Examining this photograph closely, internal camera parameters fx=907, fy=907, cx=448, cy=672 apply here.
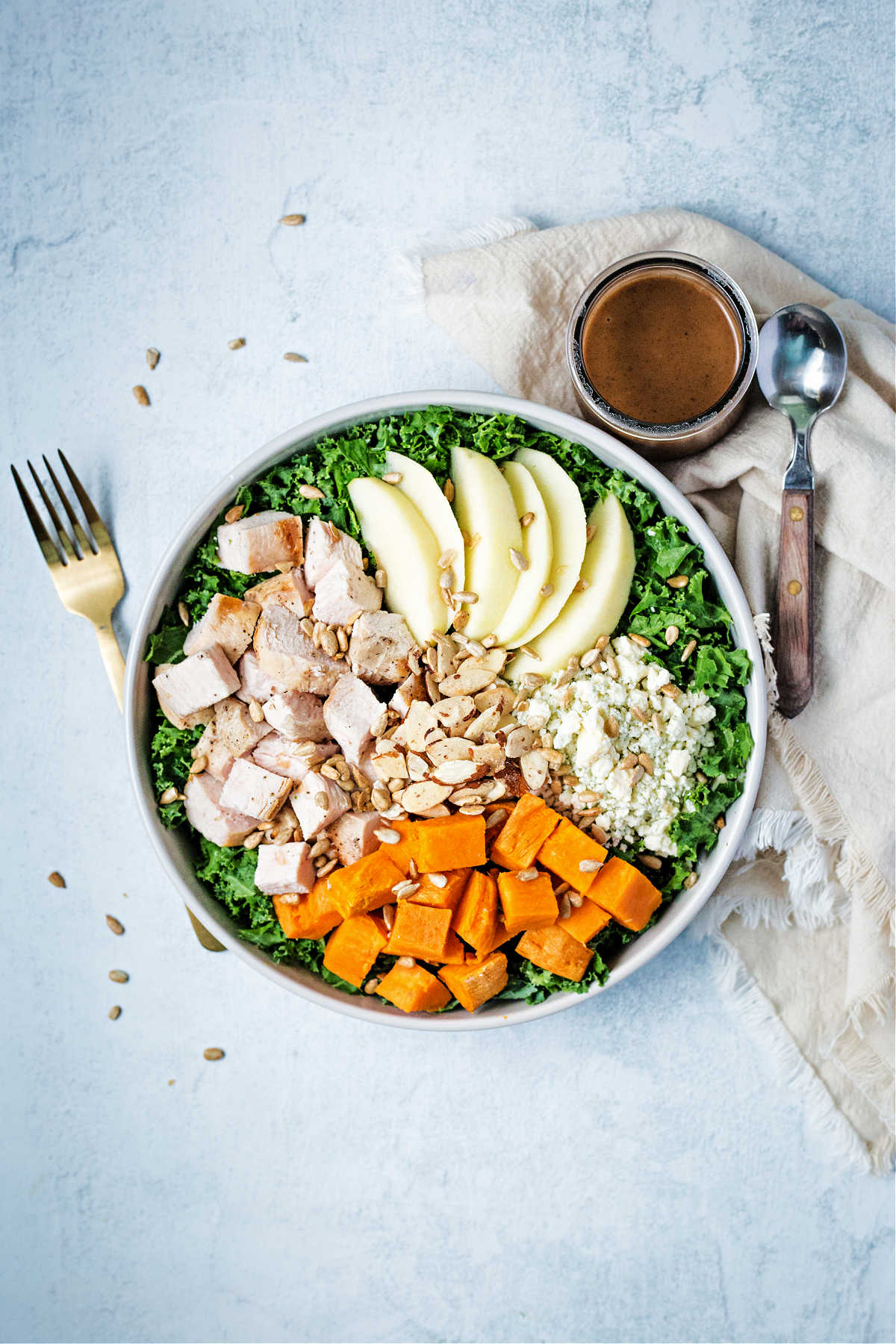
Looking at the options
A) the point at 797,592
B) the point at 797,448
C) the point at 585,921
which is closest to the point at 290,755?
the point at 585,921

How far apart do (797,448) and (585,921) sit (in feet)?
4.12

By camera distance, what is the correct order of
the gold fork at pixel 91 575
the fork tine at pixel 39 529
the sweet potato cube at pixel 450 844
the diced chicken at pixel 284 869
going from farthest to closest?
the gold fork at pixel 91 575 < the fork tine at pixel 39 529 < the diced chicken at pixel 284 869 < the sweet potato cube at pixel 450 844

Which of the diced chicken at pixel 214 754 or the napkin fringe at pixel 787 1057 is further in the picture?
the napkin fringe at pixel 787 1057

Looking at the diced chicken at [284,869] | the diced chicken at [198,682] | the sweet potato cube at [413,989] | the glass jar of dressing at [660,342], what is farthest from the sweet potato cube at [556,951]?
the glass jar of dressing at [660,342]

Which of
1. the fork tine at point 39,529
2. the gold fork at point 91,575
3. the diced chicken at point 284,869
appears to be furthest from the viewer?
the gold fork at point 91,575

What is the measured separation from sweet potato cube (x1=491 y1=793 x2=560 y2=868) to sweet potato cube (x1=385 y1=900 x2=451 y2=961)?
21 cm

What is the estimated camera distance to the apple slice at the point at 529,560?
2086 mm

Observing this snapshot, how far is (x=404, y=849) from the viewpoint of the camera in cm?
215

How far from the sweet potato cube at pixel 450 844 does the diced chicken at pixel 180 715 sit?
623 millimetres

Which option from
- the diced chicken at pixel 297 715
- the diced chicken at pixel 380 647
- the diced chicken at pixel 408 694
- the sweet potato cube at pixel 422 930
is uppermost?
the diced chicken at pixel 380 647

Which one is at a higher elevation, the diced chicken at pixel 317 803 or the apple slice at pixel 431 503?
the apple slice at pixel 431 503

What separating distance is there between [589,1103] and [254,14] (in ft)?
10.3

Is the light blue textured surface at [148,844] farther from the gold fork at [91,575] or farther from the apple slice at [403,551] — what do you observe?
the apple slice at [403,551]

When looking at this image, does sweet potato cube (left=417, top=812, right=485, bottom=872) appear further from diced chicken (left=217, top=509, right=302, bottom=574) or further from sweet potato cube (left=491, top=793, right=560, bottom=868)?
diced chicken (left=217, top=509, right=302, bottom=574)
